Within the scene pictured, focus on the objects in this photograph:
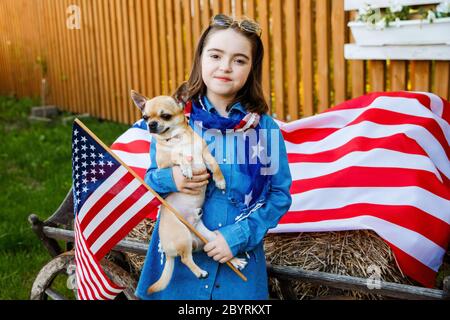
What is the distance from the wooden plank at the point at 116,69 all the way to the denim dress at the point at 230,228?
19.9 ft

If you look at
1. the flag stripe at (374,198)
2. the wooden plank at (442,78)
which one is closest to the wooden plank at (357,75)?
the wooden plank at (442,78)

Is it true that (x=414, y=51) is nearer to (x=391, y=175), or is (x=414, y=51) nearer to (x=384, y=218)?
(x=391, y=175)

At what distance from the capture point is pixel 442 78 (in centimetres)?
423

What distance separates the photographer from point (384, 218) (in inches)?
102

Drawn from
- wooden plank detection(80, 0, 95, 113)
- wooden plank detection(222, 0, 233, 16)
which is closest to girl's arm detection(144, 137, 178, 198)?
wooden plank detection(222, 0, 233, 16)

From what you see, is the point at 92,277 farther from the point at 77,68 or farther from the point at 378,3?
the point at 77,68

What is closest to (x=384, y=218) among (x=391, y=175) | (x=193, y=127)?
(x=391, y=175)

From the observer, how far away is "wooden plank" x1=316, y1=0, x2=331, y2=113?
5054 mm

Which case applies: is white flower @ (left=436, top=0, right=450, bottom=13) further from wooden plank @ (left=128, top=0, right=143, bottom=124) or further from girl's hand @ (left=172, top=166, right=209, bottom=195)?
wooden plank @ (left=128, top=0, right=143, bottom=124)

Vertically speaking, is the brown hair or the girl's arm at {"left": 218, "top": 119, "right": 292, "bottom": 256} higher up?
the brown hair

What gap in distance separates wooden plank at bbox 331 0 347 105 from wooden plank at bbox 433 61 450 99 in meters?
0.94

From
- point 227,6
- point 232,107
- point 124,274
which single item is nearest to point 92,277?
point 124,274

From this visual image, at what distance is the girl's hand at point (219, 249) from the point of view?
81.4 inches
